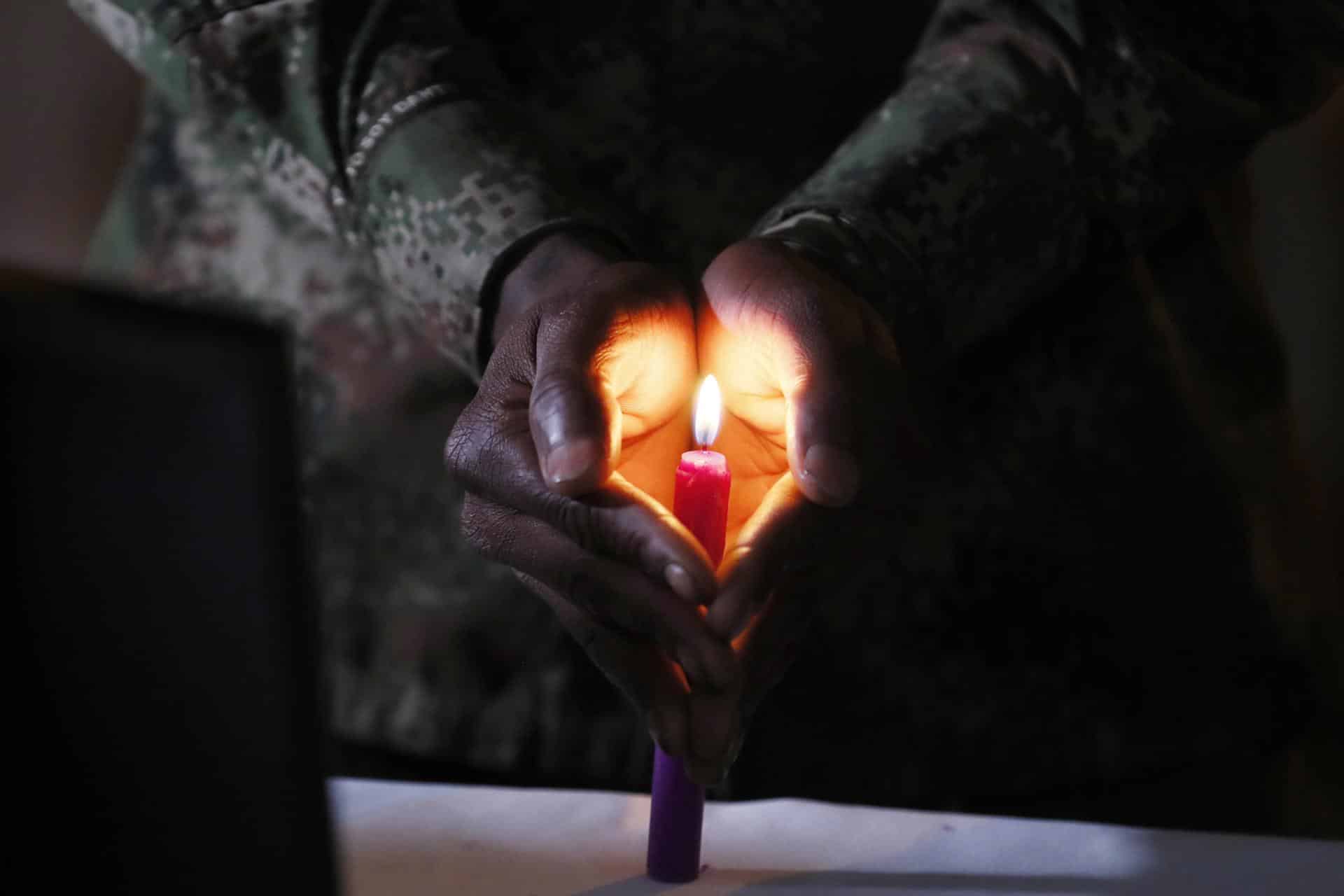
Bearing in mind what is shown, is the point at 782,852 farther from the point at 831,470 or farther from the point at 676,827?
the point at 831,470

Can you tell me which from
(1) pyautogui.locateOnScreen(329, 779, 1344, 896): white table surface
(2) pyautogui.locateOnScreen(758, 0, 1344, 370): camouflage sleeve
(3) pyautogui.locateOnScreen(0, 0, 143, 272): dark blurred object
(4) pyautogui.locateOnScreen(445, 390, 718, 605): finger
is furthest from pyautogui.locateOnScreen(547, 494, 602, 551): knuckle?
(3) pyautogui.locateOnScreen(0, 0, 143, 272): dark blurred object

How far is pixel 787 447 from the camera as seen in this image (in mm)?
453

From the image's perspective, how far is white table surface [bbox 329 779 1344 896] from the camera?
43 centimetres

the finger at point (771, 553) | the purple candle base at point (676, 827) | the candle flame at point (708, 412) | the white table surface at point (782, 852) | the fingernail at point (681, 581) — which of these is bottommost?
the white table surface at point (782, 852)

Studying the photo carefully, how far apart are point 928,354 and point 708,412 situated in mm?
224

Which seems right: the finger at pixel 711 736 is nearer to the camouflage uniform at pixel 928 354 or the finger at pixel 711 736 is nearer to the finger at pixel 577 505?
the finger at pixel 577 505

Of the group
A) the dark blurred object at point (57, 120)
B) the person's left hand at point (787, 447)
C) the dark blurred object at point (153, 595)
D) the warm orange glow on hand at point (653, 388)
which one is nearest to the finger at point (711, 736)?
the person's left hand at point (787, 447)

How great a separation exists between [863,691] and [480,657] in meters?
0.23

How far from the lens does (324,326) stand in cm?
73

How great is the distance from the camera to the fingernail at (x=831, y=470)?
41cm

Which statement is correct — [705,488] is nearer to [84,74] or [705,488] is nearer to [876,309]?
[876,309]

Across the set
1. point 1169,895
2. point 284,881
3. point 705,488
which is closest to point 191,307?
point 284,881

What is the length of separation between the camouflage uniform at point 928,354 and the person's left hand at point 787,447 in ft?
0.45

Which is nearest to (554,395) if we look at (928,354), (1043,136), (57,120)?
(928,354)
